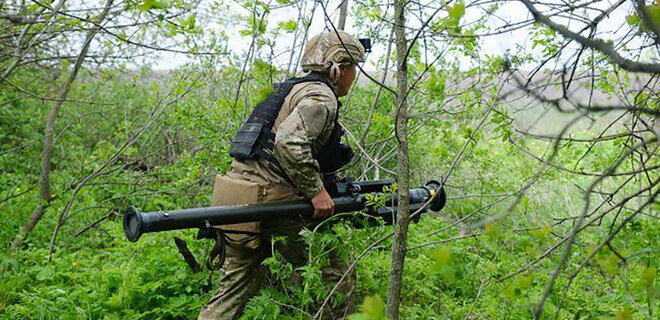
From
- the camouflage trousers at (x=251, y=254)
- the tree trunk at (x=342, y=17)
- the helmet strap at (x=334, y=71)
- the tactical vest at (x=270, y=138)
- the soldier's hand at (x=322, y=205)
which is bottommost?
the camouflage trousers at (x=251, y=254)

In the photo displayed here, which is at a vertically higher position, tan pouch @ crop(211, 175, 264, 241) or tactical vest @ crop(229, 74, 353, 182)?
tactical vest @ crop(229, 74, 353, 182)

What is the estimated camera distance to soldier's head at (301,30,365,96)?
383cm

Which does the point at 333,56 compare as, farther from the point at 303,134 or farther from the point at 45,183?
the point at 45,183

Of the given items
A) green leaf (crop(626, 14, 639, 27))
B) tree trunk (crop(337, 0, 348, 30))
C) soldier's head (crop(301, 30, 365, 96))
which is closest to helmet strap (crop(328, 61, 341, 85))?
soldier's head (crop(301, 30, 365, 96))

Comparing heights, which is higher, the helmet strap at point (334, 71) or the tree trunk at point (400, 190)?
the helmet strap at point (334, 71)

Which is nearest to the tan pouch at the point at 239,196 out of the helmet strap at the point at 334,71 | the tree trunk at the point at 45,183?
the helmet strap at the point at 334,71

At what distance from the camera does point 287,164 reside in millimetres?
3559

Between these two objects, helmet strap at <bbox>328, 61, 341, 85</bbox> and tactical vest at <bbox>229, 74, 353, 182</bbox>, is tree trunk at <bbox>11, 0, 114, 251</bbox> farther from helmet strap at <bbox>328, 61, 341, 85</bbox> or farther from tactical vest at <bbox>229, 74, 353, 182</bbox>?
helmet strap at <bbox>328, 61, 341, 85</bbox>

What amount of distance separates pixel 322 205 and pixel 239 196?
1.53 ft

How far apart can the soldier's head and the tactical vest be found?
69 mm

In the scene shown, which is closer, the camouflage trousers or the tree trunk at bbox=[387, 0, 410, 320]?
the tree trunk at bbox=[387, 0, 410, 320]

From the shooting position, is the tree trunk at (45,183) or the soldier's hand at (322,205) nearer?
the soldier's hand at (322,205)

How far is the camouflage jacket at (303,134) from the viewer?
352 cm

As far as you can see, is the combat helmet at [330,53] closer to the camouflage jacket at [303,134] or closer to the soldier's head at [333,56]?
the soldier's head at [333,56]
